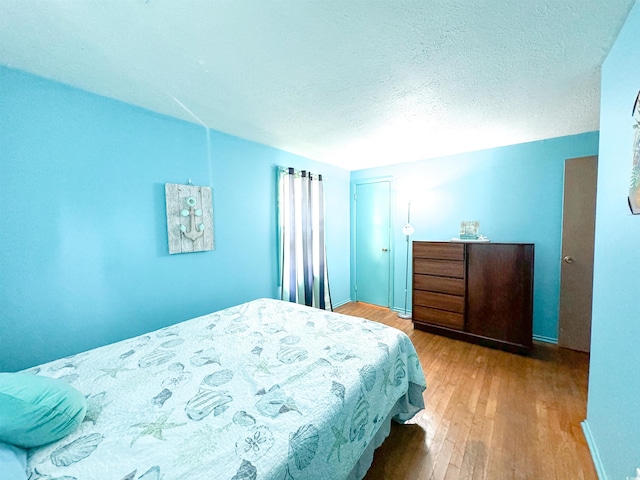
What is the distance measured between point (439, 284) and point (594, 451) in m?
1.70

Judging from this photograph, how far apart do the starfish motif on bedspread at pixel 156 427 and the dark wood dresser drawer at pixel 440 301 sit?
2.81m

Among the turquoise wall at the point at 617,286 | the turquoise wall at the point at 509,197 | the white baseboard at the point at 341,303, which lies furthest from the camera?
the white baseboard at the point at 341,303

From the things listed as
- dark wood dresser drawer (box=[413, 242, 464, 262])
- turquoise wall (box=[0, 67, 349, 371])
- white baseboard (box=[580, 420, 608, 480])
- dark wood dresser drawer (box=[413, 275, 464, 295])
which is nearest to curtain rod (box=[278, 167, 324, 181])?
turquoise wall (box=[0, 67, 349, 371])

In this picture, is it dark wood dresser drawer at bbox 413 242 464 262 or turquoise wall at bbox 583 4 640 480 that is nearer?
turquoise wall at bbox 583 4 640 480

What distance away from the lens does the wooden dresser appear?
246 cm

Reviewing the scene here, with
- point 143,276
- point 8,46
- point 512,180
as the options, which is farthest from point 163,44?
point 512,180

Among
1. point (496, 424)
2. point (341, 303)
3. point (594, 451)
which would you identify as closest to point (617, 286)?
point (594, 451)

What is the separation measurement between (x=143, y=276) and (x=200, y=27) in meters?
1.77

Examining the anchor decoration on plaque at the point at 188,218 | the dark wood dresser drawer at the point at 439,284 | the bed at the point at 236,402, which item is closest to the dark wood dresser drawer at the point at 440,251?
the dark wood dresser drawer at the point at 439,284

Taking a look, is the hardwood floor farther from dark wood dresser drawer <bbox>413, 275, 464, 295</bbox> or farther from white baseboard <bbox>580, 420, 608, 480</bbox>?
dark wood dresser drawer <bbox>413, 275, 464, 295</bbox>

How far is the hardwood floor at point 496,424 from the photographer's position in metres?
1.33

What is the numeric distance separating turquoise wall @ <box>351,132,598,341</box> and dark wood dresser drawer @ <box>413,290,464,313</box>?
85cm

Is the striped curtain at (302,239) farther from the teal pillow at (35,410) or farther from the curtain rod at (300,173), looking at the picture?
the teal pillow at (35,410)

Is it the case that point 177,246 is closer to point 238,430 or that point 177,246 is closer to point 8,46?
point 8,46
